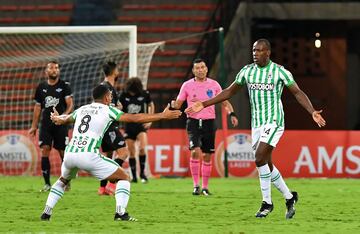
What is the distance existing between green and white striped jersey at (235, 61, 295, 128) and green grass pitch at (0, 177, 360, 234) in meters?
1.19

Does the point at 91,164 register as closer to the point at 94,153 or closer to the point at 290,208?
the point at 94,153

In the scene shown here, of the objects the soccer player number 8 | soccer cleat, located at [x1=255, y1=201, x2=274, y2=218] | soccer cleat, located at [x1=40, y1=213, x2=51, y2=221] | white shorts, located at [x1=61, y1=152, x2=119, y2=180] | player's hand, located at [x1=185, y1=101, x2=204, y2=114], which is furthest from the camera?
soccer cleat, located at [x1=255, y1=201, x2=274, y2=218]

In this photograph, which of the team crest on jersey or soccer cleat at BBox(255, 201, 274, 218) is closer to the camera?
soccer cleat at BBox(255, 201, 274, 218)

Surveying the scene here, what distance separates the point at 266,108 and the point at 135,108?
779 cm

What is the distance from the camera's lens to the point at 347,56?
32625 mm

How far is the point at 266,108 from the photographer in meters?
13.1

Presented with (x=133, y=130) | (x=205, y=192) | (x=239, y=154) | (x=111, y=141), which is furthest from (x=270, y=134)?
(x=239, y=154)

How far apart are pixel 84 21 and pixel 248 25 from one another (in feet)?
14.4

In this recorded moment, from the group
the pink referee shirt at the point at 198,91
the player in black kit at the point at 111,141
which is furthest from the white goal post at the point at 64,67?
the player in black kit at the point at 111,141

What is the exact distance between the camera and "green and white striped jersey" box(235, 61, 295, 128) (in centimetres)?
1305

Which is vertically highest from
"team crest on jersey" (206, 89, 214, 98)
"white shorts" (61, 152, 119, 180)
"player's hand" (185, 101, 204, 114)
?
"team crest on jersey" (206, 89, 214, 98)

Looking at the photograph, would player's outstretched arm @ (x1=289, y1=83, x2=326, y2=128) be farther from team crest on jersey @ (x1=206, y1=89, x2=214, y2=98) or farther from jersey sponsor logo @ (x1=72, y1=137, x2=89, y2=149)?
team crest on jersey @ (x1=206, y1=89, x2=214, y2=98)

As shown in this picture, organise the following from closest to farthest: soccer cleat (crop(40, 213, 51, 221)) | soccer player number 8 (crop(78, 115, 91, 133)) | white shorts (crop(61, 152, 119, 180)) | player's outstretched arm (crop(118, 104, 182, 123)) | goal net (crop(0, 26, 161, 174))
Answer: player's outstretched arm (crop(118, 104, 182, 123)) → white shorts (crop(61, 152, 119, 180)) → soccer player number 8 (crop(78, 115, 91, 133)) → soccer cleat (crop(40, 213, 51, 221)) → goal net (crop(0, 26, 161, 174))

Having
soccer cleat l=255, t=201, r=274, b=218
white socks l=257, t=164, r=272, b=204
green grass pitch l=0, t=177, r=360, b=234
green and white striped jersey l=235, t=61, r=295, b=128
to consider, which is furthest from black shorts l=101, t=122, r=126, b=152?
soccer cleat l=255, t=201, r=274, b=218
